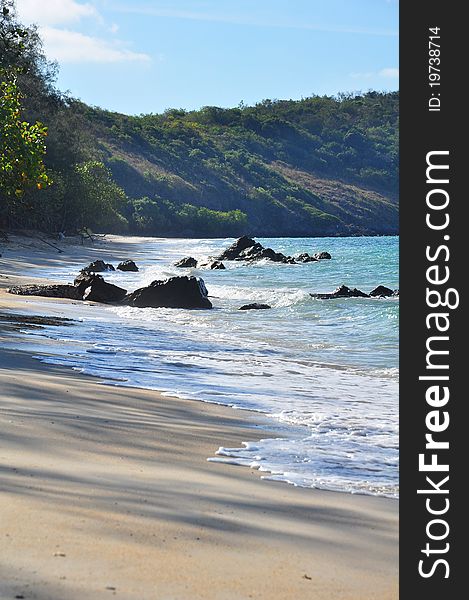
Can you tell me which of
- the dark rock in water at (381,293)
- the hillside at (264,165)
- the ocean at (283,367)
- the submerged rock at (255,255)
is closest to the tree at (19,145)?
the ocean at (283,367)

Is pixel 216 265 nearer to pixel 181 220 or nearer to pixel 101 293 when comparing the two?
pixel 101 293

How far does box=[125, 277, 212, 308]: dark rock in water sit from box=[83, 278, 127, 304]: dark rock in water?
0.96 ft

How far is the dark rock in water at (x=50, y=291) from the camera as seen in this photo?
1947 cm

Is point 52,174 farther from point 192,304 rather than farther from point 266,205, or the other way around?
point 266,205

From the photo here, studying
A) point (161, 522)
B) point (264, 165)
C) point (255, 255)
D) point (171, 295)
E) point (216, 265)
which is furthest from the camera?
point (264, 165)

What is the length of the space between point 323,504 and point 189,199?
123449 mm

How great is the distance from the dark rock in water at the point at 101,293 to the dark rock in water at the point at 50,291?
9.7 inches

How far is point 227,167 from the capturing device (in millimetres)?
144250

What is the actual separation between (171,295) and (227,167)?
125 m

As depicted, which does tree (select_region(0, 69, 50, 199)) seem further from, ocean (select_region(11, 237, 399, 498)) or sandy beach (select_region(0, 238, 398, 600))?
sandy beach (select_region(0, 238, 398, 600))

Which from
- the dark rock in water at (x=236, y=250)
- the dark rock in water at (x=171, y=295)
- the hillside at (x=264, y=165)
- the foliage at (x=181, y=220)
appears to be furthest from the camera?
the hillside at (x=264, y=165)

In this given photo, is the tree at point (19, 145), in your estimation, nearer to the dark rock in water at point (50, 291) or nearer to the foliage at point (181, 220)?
the dark rock in water at point (50, 291)

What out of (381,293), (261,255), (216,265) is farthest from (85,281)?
(261,255)

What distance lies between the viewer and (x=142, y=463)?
5.09m
